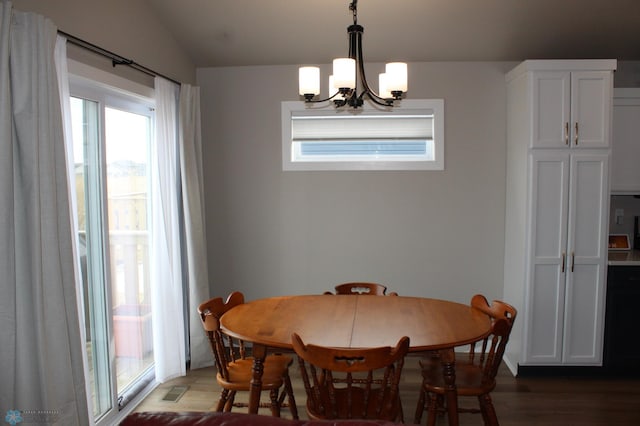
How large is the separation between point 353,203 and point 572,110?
71.8 inches

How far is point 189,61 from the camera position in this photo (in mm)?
4262

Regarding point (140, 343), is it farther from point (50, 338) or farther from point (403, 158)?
point (403, 158)

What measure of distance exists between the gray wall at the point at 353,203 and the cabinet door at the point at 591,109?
2.11 feet

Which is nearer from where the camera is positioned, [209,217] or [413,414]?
[413,414]

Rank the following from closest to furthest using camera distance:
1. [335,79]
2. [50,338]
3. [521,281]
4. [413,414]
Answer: [50,338] → [335,79] → [413,414] → [521,281]

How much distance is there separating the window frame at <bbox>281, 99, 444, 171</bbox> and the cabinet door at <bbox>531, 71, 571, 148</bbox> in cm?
79

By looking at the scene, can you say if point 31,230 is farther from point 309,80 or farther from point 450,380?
point 450,380

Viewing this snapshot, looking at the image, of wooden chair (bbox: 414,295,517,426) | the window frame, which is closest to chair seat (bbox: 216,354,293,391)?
wooden chair (bbox: 414,295,517,426)

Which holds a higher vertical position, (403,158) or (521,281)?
(403,158)

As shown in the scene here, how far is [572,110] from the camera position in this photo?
12.3 feet

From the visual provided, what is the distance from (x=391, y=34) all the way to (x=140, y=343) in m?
2.98

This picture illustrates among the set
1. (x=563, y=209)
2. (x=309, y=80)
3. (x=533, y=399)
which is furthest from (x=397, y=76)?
(x=533, y=399)

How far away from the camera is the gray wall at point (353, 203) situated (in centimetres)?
432

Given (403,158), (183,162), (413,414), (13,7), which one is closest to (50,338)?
(13,7)
